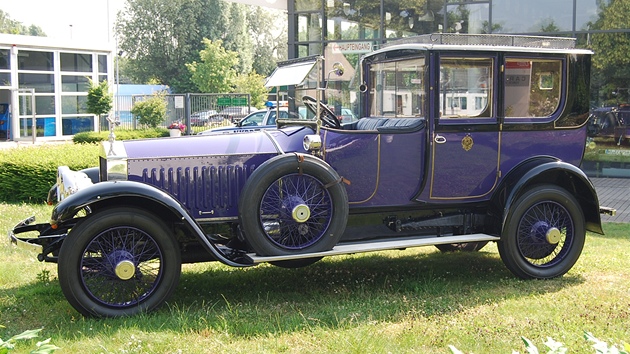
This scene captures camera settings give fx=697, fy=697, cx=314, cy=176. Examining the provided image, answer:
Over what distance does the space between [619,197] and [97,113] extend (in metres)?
20.5

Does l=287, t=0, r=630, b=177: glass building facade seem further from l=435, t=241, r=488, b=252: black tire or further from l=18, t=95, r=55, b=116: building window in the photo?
l=18, t=95, r=55, b=116: building window

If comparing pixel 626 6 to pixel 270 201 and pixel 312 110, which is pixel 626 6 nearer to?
pixel 312 110

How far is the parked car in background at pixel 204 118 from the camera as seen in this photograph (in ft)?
85.8

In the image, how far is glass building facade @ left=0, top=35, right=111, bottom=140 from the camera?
2667cm

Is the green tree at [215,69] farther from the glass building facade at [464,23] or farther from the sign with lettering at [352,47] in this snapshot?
the sign with lettering at [352,47]

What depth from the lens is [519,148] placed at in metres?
6.21

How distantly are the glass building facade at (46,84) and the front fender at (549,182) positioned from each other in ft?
75.6

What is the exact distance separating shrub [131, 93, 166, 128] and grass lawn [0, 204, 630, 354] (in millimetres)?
18866

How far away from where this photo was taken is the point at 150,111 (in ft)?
84.1

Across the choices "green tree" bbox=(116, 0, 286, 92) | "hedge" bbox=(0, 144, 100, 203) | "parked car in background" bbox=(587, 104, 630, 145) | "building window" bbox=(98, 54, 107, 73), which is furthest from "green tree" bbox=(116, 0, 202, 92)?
"hedge" bbox=(0, 144, 100, 203)

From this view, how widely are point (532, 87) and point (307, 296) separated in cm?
275

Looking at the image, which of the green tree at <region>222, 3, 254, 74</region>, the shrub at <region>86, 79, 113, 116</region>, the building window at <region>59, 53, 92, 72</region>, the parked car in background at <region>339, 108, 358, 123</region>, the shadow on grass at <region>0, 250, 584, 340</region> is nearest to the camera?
the shadow on grass at <region>0, 250, 584, 340</region>

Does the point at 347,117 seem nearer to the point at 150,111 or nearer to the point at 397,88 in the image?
the point at 397,88

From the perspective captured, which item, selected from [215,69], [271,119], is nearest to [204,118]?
[271,119]
